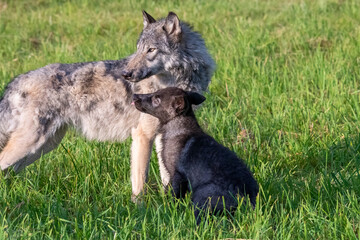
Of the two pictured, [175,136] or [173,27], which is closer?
[175,136]

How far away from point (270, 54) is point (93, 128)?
161 inches

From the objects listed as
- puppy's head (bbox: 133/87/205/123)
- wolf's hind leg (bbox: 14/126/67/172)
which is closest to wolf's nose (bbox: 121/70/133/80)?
puppy's head (bbox: 133/87/205/123)

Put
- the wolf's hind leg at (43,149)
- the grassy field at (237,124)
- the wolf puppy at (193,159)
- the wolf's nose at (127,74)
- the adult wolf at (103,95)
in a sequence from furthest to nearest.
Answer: the wolf's hind leg at (43,149), the adult wolf at (103,95), the wolf's nose at (127,74), the wolf puppy at (193,159), the grassy field at (237,124)

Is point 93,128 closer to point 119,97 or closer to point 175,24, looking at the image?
point 119,97

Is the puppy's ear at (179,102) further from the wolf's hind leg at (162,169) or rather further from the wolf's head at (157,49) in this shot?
the wolf's head at (157,49)

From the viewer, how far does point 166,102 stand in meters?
4.83

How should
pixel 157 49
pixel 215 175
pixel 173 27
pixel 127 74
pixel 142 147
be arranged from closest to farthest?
pixel 215 175 < pixel 127 74 < pixel 142 147 < pixel 157 49 < pixel 173 27

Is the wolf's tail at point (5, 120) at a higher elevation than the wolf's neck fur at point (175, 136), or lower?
lower

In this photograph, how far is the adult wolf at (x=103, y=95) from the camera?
207 inches

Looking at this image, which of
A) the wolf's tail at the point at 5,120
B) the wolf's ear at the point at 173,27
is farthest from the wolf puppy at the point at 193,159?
the wolf's tail at the point at 5,120

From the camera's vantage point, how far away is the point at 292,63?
335 inches

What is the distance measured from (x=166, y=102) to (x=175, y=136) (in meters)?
0.30

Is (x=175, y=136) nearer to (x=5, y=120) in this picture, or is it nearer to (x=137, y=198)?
(x=137, y=198)

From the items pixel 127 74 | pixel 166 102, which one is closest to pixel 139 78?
pixel 127 74
